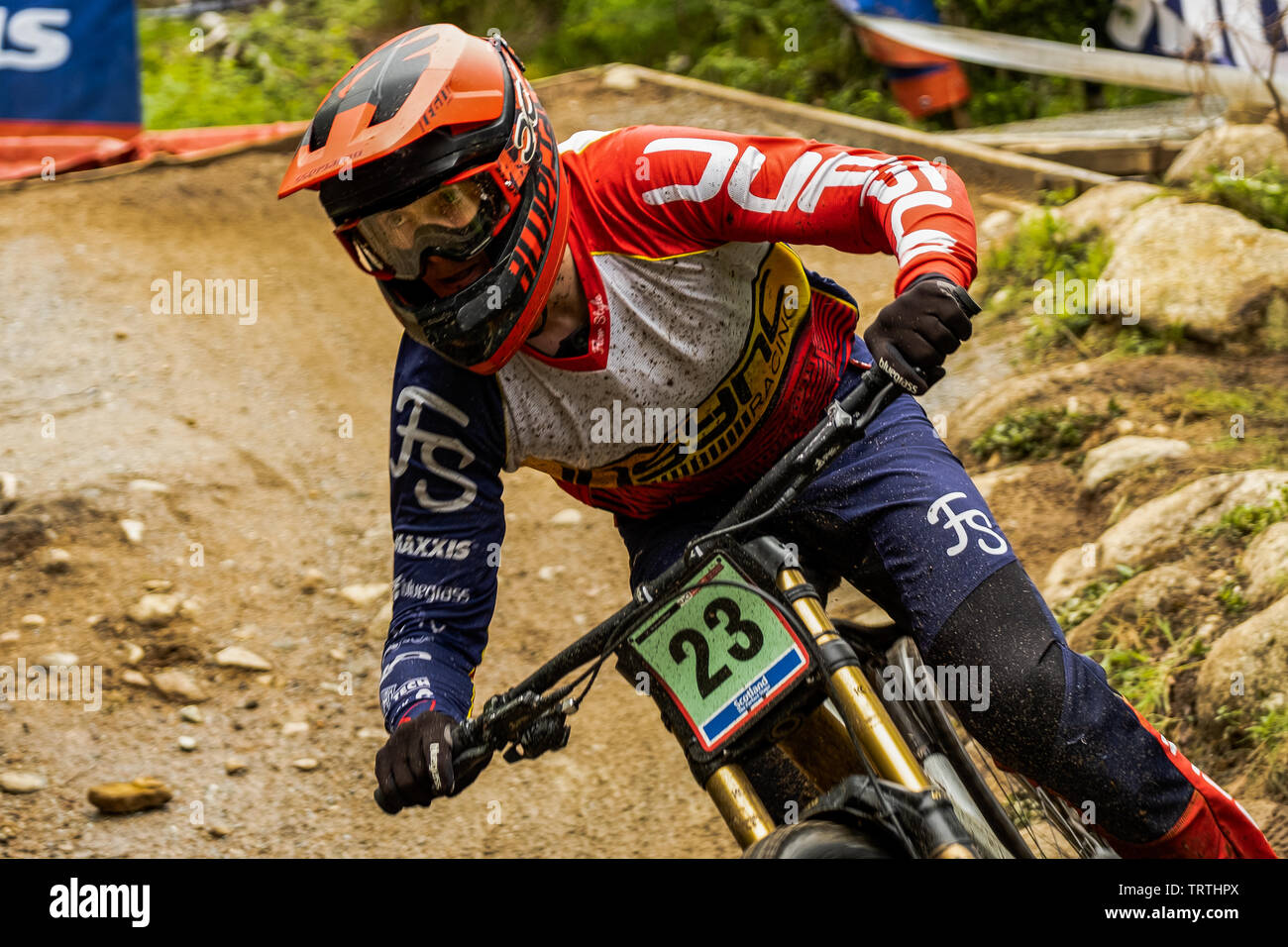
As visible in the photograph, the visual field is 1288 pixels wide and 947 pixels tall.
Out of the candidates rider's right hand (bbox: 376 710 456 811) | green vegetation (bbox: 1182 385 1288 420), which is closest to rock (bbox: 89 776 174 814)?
rider's right hand (bbox: 376 710 456 811)

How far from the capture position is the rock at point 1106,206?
25.0ft

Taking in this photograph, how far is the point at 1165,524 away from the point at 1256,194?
3275 mm

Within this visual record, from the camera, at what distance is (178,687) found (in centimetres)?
521

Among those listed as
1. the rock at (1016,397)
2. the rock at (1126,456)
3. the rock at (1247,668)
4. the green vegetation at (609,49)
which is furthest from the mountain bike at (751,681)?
the green vegetation at (609,49)

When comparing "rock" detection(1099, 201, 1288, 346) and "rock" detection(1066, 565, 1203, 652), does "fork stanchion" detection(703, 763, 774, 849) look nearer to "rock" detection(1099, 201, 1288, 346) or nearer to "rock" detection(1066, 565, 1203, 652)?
"rock" detection(1066, 565, 1203, 652)

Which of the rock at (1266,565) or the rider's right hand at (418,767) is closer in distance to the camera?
the rider's right hand at (418,767)

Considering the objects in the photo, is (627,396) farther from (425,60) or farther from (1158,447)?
(1158,447)

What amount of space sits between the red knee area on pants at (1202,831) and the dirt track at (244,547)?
1928mm

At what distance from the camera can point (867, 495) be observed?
2.88 metres

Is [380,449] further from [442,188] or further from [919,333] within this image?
[919,333]

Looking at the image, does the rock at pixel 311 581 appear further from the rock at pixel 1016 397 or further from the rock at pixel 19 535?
the rock at pixel 1016 397

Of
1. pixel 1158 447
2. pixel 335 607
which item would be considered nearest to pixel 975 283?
pixel 1158 447

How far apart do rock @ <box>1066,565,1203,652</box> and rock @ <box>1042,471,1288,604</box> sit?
0.19 metres

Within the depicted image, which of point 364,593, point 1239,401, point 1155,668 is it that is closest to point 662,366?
point 1155,668
